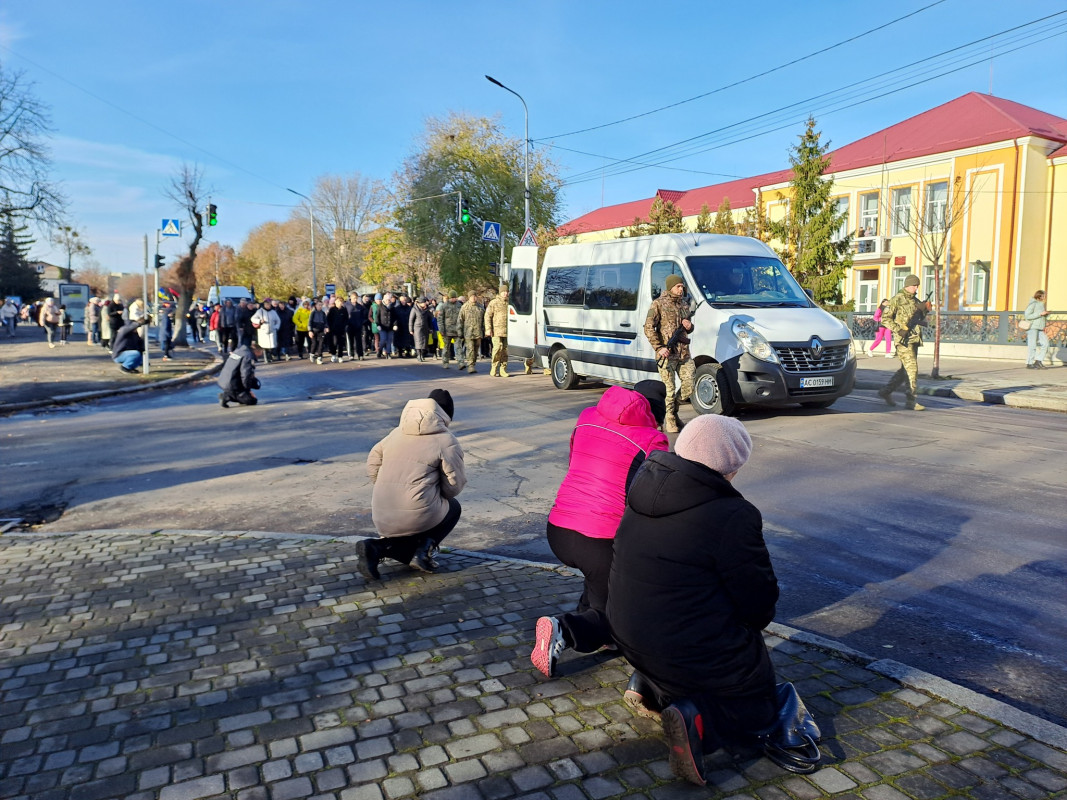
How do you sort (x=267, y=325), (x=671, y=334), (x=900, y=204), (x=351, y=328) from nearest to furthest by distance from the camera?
1. (x=671, y=334)
2. (x=267, y=325)
3. (x=351, y=328)
4. (x=900, y=204)

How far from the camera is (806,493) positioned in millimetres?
7574

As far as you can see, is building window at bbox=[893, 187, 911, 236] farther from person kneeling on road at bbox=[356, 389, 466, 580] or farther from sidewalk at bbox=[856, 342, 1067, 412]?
person kneeling on road at bbox=[356, 389, 466, 580]

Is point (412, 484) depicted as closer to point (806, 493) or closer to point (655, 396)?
point (655, 396)

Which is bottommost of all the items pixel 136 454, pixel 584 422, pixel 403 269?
pixel 136 454

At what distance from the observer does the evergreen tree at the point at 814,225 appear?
33344 millimetres

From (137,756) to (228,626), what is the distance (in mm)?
1308

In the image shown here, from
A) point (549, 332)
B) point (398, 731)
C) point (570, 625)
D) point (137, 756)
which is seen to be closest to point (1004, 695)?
point (570, 625)

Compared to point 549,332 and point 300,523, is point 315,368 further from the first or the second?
point 300,523

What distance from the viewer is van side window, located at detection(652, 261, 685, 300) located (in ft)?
42.6

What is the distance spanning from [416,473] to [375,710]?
186cm

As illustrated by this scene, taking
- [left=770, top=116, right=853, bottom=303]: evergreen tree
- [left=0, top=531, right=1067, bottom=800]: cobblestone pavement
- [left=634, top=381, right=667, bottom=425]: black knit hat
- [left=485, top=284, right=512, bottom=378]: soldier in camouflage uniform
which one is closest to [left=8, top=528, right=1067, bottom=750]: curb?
[left=0, top=531, right=1067, bottom=800]: cobblestone pavement

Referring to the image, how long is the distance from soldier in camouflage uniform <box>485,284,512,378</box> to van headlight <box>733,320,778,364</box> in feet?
27.2

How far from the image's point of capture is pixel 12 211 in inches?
1184

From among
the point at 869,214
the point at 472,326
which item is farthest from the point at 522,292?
the point at 869,214
